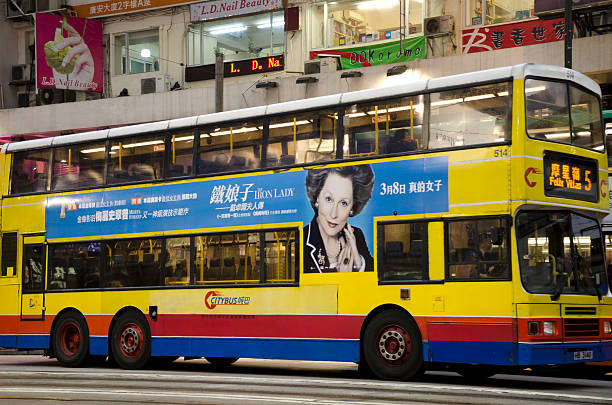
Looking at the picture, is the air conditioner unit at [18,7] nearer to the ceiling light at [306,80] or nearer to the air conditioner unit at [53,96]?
the air conditioner unit at [53,96]

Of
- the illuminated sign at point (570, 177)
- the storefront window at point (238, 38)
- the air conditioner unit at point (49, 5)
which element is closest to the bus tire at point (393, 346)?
the illuminated sign at point (570, 177)

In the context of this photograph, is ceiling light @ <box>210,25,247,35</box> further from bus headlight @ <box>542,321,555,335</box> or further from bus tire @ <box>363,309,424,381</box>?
bus headlight @ <box>542,321,555,335</box>

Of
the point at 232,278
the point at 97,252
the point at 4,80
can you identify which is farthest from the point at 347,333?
the point at 4,80

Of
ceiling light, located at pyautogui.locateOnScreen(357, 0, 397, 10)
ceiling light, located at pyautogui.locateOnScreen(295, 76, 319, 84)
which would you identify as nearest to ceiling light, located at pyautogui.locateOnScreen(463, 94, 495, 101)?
ceiling light, located at pyautogui.locateOnScreen(295, 76, 319, 84)

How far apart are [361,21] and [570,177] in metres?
16.4

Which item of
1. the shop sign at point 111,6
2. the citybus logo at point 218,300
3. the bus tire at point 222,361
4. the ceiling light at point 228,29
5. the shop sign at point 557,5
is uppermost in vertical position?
the shop sign at point 111,6

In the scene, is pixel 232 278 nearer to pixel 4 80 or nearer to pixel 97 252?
pixel 97 252

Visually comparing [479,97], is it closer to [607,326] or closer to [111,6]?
[607,326]

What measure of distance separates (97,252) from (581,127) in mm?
9417

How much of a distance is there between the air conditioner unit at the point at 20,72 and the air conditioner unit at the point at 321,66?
41.6ft

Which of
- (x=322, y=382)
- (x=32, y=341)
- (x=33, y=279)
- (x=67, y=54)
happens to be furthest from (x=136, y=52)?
(x=322, y=382)

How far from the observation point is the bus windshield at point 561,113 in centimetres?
1360

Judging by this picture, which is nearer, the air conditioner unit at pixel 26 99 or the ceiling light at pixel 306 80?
the ceiling light at pixel 306 80

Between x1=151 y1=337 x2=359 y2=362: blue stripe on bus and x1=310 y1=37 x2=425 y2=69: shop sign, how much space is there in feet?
44.6
